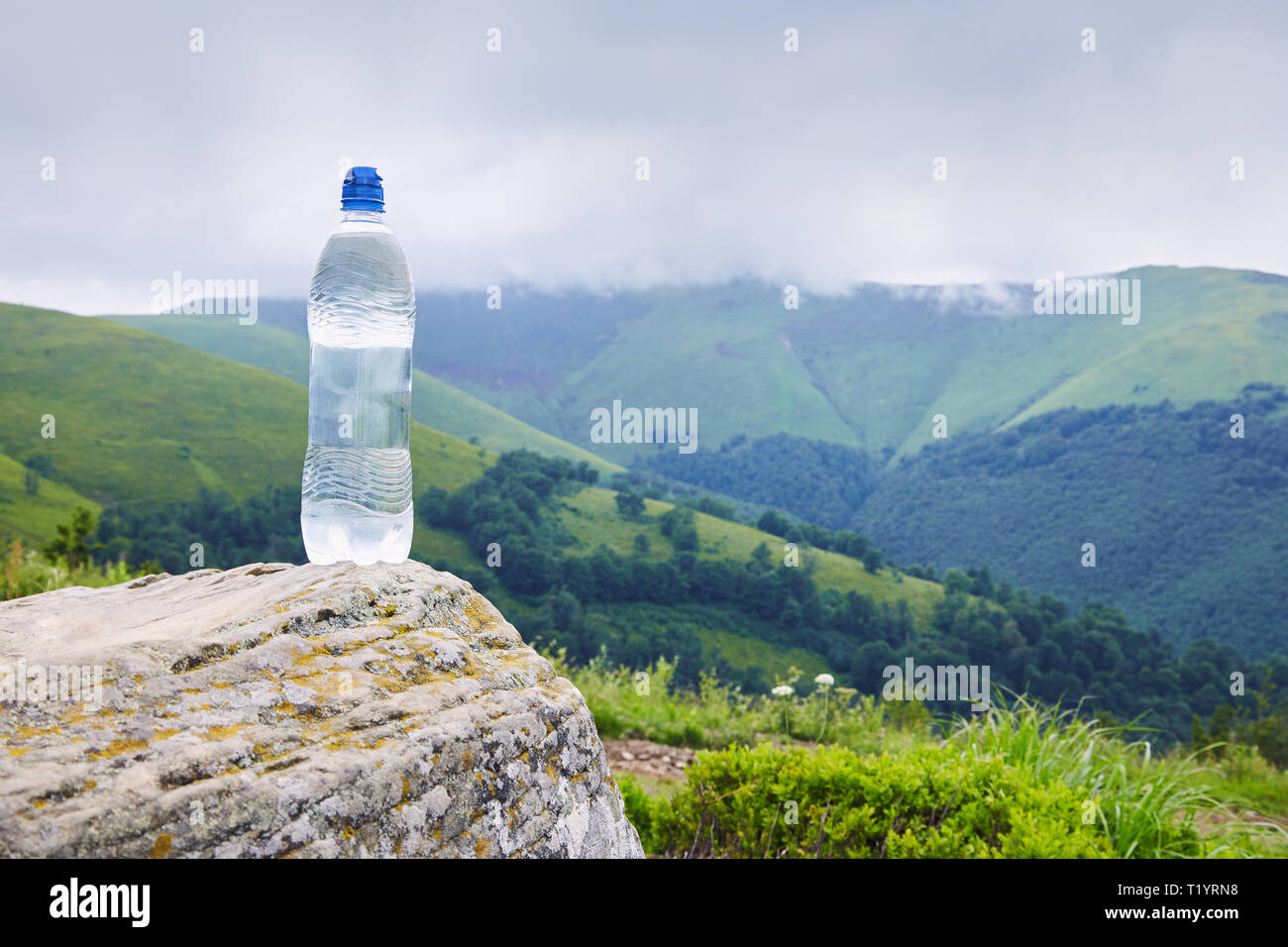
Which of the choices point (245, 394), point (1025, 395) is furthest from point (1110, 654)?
point (1025, 395)

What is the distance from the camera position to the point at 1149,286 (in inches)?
6093

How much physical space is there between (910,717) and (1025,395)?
144733 millimetres

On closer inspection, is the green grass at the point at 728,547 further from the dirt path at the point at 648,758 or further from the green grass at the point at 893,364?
the green grass at the point at 893,364

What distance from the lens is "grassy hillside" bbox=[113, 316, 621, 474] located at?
112625 mm

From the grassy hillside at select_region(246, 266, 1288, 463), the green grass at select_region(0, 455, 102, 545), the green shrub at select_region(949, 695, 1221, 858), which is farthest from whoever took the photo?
the grassy hillside at select_region(246, 266, 1288, 463)

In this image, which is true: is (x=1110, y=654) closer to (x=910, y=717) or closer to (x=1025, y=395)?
(x=910, y=717)

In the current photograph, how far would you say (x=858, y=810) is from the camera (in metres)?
4.06

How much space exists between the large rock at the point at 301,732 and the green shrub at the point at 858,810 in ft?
5.04

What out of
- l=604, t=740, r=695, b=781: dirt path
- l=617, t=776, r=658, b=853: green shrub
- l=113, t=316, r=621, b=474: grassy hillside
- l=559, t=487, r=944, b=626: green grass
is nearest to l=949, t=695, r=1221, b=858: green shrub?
l=617, t=776, r=658, b=853: green shrub

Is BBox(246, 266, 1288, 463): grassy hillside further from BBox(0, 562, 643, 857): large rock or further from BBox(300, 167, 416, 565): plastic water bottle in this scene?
BBox(0, 562, 643, 857): large rock

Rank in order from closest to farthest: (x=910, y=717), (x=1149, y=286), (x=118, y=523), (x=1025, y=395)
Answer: (x=910, y=717)
(x=118, y=523)
(x=1025, y=395)
(x=1149, y=286)

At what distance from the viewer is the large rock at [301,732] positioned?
1.85 m

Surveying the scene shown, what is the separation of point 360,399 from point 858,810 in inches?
119

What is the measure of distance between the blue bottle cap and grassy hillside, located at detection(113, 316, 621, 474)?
3793 inches
